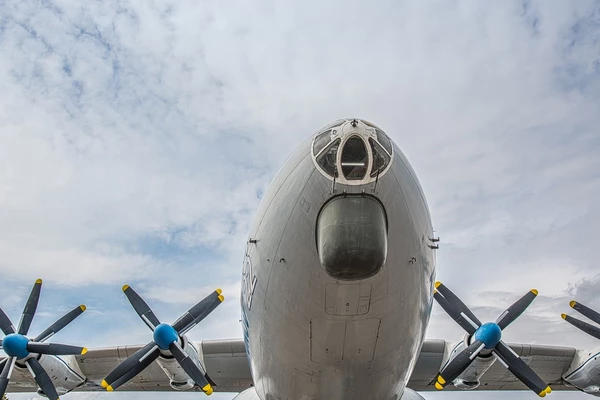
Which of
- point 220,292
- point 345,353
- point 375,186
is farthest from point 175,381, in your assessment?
point 375,186

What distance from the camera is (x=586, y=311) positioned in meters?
11.9

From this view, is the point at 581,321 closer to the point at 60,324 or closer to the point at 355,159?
the point at 355,159

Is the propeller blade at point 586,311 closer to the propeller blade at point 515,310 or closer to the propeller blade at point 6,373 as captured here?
the propeller blade at point 515,310

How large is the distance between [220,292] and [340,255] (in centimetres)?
705

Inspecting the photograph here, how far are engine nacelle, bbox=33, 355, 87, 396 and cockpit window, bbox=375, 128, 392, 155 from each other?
12.1m

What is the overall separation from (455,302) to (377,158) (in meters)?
6.46

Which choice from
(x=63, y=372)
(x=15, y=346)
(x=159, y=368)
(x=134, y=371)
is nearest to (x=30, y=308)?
(x=15, y=346)

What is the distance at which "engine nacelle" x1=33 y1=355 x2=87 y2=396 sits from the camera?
1205cm

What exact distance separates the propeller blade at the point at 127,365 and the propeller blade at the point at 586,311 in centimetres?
1075

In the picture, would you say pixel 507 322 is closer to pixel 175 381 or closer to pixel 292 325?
pixel 292 325

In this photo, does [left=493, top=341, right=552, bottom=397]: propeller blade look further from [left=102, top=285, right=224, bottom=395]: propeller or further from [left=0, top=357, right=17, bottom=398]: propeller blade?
[left=0, top=357, right=17, bottom=398]: propeller blade

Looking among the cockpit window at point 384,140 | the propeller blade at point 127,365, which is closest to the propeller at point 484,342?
the cockpit window at point 384,140

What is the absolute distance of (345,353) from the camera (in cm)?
473

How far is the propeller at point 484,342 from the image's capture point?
310 inches
